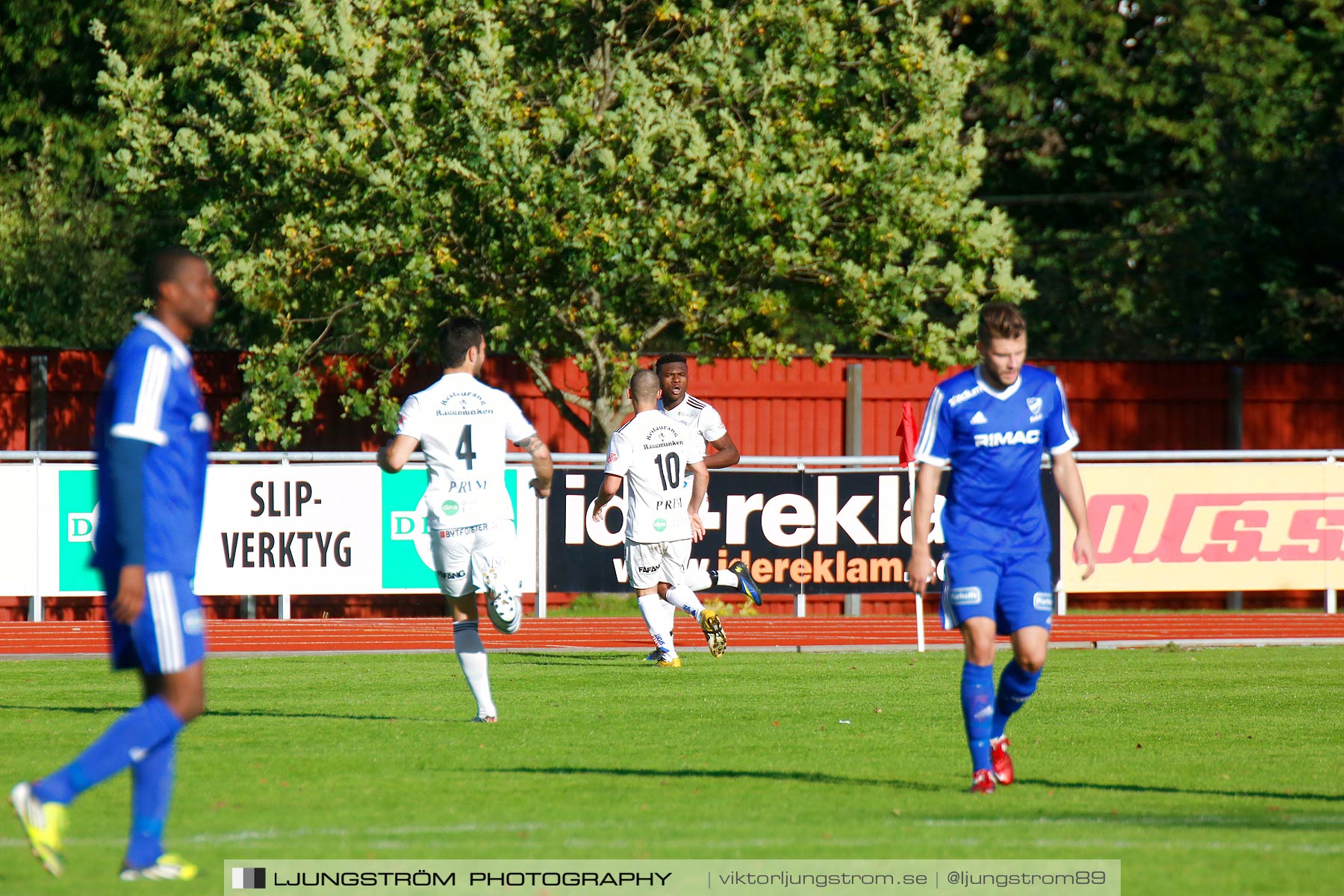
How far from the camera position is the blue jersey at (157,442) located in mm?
5305

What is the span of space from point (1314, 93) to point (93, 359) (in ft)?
67.8

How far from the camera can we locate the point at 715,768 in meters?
7.96

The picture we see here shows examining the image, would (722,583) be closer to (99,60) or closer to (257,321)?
(257,321)

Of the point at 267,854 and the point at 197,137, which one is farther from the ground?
the point at 197,137

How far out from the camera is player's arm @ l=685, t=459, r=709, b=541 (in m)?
12.7

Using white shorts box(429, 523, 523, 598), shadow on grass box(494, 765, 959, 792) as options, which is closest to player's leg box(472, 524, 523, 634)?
white shorts box(429, 523, 523, 598)

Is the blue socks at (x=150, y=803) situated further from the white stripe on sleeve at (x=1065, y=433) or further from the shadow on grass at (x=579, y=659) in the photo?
the shadow on grass at (x=579, y=659)

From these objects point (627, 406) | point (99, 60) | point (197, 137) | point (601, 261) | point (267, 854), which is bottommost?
point (267, 854)

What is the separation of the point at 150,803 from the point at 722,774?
3.11 m

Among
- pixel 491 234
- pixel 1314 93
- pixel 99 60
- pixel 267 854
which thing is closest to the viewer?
pixel 267 854

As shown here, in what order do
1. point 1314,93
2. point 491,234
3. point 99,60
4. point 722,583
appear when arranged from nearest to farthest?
point 722,583
point 491,234
point 99,60
point 1314,93

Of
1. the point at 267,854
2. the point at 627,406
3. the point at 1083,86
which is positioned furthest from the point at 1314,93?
the point at 267,854

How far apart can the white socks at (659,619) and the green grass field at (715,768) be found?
0.25 metres

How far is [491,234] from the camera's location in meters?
17.4
